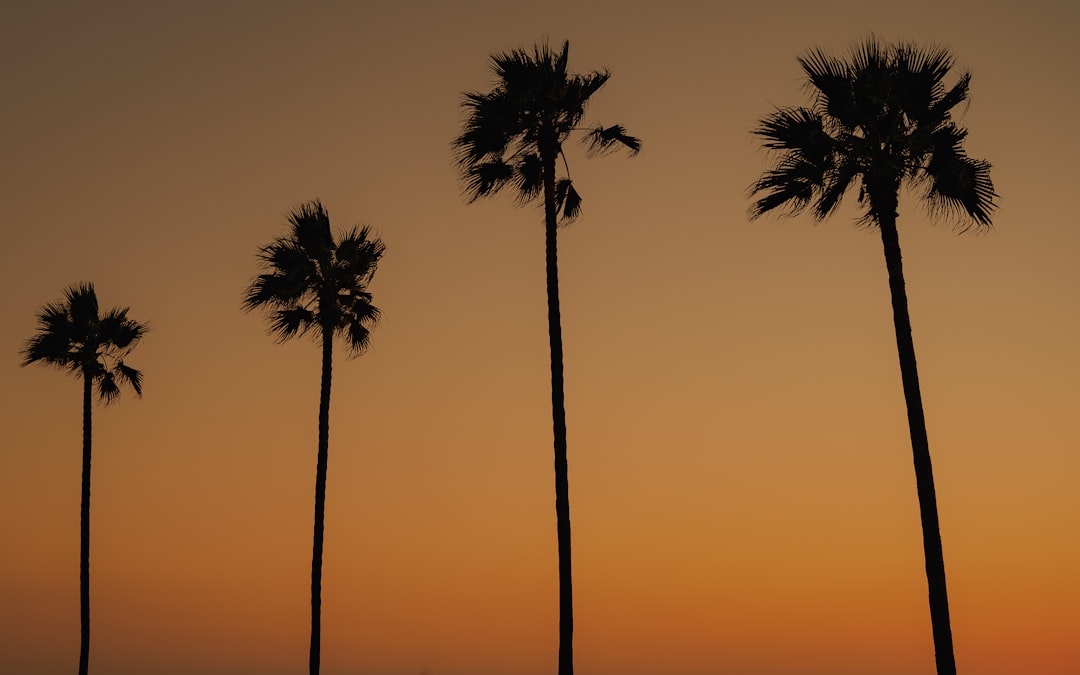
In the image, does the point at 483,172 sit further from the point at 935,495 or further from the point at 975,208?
the point at 935,495

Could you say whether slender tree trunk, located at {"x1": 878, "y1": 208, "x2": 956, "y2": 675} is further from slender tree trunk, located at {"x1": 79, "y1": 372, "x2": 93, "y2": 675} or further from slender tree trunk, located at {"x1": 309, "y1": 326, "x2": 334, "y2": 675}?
slender tree trunk, located at {"x1": 79, "y1": 372, "x2": 93, "y2": 675}

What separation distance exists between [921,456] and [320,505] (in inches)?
823

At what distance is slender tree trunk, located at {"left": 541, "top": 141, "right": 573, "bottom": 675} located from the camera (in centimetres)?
2769

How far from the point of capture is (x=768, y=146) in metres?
27.9

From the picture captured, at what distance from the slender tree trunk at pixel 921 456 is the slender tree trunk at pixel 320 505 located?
67.5ft

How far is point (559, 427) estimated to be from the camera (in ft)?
97.0

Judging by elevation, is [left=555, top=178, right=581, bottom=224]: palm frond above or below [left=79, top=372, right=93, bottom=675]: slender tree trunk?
above

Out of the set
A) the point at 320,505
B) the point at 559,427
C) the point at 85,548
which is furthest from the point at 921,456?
the point at 85,548

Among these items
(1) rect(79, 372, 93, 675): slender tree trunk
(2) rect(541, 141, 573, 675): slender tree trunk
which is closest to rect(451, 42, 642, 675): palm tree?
(2) rect(541, 141, 573, 675): slender tree trunk

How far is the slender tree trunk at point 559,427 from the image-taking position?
2769 centimetres

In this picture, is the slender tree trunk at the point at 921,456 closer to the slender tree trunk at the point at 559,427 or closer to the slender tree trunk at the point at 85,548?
the slender tree trunk at the point at 559,427

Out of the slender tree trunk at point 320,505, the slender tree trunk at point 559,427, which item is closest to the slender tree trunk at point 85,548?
the slender tree trunk at point 320,505

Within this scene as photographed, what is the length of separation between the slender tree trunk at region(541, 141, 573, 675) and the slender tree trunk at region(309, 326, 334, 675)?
39.9 feet

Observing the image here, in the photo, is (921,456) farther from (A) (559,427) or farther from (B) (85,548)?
(B) (85,548)
